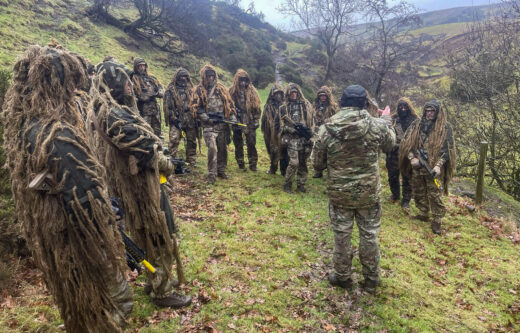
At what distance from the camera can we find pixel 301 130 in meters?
7.65

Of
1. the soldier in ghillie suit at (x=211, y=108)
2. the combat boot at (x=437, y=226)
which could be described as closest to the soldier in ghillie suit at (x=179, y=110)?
the soldier in ghillie suit at (x=211, y=108)

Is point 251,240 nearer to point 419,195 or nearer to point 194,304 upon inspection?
point 194,304

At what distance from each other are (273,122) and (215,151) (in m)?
1.87

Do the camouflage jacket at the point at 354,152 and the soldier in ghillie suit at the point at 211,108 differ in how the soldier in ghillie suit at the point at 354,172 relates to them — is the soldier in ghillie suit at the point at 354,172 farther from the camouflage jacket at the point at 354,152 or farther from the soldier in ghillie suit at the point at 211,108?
the soldier in ghillie suit at the point at 211,108

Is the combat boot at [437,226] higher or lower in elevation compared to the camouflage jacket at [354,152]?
lower

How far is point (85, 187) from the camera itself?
2336 mm

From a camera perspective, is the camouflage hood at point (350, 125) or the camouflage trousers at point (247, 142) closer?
the camouflage hood at point (350, 125)

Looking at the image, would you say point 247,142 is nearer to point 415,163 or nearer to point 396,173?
point 396,173

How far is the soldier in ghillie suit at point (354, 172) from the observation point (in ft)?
12.6

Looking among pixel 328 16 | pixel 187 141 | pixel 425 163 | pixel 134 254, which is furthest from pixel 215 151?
pixel 328 16

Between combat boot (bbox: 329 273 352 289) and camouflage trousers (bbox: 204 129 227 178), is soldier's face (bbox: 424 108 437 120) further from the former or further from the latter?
camouflage trousers (bbox: 204 129 227 178)

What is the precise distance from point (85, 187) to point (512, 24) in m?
13.6

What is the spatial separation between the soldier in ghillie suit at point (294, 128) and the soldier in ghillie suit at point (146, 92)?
3.37 meters

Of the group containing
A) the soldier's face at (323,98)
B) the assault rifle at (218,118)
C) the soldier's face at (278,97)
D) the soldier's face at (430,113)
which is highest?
the soldier's face at (278,97)
